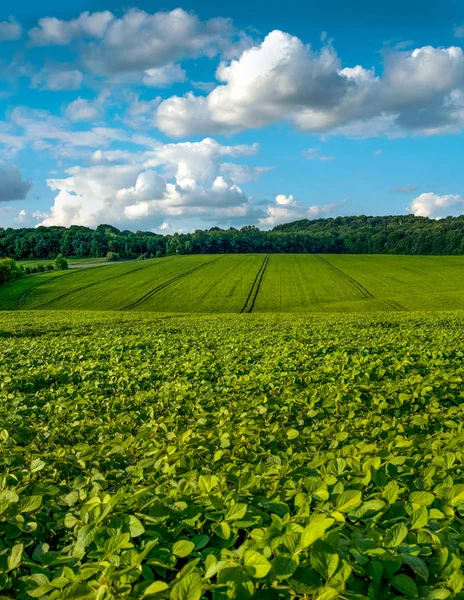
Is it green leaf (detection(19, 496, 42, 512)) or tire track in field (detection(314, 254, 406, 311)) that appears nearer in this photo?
green leaf (detection(19, 496, 42, 512))

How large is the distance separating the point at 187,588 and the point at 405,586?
52.0 inches

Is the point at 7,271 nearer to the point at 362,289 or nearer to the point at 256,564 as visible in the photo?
the point at 362,289

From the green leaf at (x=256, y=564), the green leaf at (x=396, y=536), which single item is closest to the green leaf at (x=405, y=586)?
the green leaf at (x=396, y=536)

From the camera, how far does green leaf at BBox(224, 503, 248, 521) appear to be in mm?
3123

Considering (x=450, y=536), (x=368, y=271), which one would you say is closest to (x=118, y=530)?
(x=450, y=536)

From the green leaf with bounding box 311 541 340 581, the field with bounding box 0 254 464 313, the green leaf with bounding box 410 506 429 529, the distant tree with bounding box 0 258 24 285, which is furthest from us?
the distant tree with bounding box 0 258 24 285

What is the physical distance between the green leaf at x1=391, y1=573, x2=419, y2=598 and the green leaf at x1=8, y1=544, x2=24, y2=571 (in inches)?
101

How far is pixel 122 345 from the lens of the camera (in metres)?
16.8

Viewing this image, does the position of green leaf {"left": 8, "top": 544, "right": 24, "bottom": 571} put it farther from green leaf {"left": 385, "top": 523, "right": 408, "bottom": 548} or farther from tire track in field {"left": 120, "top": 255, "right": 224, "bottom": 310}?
tire track in field {"left": 120, "top": 255, "right": 224, "bottom": 310}

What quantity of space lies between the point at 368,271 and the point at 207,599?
355 feet

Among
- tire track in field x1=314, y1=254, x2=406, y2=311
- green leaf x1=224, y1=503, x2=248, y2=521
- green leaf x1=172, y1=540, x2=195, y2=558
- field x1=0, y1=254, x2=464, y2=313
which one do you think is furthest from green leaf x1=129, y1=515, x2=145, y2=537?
tire track in field x1=314, y1=254, x2=406, y2=311

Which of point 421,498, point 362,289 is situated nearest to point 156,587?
point 421,498

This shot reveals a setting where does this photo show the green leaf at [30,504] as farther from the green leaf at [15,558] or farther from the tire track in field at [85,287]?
the tire track in field at [85,287]

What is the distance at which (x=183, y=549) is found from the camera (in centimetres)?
281
